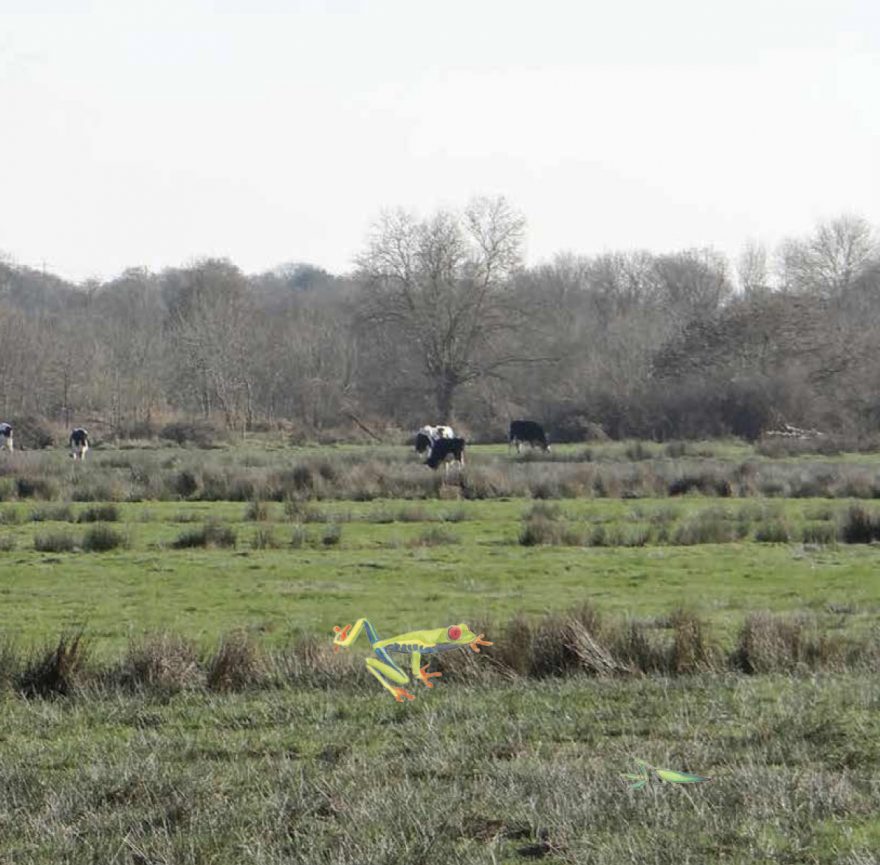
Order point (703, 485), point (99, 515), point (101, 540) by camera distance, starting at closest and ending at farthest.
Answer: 1. point (101, 540)
2. point (99, 515)
3. point (703, 485)

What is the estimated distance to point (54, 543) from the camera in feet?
79.2

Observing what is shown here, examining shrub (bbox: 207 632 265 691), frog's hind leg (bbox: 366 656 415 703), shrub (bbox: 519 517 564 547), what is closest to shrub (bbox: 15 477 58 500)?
shrub (bbox: 519 517 564 547)

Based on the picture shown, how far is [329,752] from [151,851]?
7.78 feet

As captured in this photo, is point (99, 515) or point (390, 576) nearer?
point (390, 576)

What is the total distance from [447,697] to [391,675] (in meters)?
0.45

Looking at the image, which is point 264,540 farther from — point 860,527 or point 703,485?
point 703,485

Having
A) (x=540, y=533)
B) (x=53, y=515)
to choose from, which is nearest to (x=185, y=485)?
(x=53, y=515)

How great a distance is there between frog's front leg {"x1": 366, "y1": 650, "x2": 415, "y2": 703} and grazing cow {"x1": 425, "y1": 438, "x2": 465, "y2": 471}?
98.7ft

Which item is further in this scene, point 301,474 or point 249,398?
point 249,398

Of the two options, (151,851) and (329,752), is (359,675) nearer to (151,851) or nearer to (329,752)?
(329,752)

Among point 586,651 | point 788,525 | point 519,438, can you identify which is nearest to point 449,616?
point 586,651

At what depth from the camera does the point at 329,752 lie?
354 inches

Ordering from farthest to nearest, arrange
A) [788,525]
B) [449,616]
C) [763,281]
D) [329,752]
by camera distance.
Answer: [763,281] < [788,525] < [449,616] < [329,752]

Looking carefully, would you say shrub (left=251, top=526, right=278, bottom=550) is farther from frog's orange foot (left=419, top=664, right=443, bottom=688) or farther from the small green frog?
the small green frog
